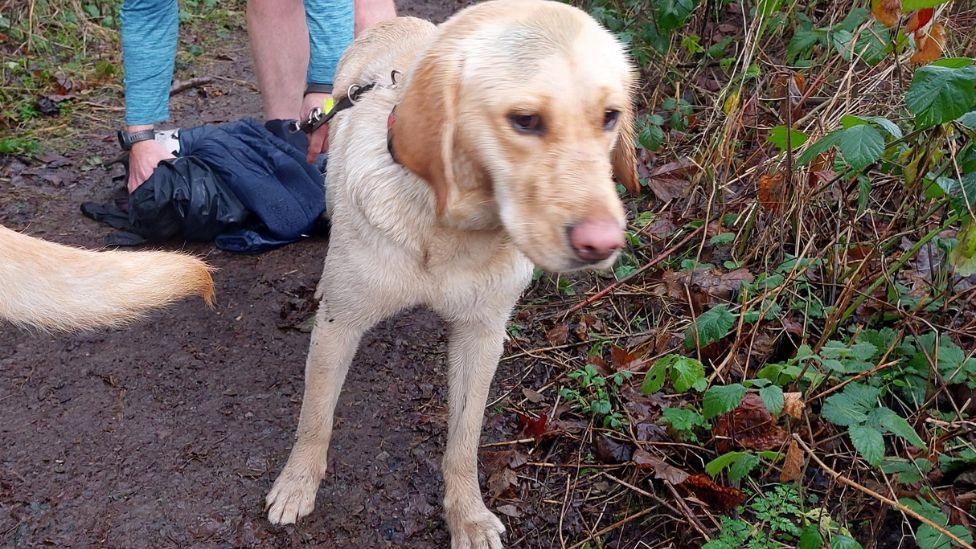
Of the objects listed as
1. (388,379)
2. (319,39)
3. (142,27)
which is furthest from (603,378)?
(142,27)

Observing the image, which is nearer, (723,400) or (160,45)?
(723,400)

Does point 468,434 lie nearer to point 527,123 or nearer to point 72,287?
point 527,123

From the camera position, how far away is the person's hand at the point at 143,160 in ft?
11.8

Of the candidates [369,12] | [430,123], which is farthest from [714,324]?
[369,12]

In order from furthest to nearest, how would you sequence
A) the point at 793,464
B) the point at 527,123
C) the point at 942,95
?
the point at 793,464 < the point at 942,95 < the point at 527,123

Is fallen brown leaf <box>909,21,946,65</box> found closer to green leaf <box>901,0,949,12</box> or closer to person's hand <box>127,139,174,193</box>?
green leaf <box>901,0,949,12</box>

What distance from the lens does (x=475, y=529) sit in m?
2.44

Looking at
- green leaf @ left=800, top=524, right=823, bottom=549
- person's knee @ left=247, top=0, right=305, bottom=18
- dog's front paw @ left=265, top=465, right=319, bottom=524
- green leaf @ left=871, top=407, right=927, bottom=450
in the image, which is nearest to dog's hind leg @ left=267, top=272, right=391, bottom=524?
dog's front paw @ left=265, top=465, right=319, bottom=524

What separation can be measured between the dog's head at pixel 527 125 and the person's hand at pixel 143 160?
211 centimetres

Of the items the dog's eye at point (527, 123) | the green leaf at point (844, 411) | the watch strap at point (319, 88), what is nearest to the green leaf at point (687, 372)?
the green leaf at point (844, 411)

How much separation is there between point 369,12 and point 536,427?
7.02ft

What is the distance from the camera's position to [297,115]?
4098 mm

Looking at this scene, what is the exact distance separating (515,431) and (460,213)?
1.17m

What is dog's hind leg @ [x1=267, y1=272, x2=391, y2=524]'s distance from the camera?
2256 millimetres
